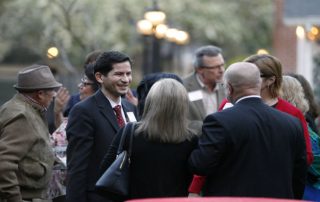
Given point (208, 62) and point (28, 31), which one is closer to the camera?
point (208, 62)

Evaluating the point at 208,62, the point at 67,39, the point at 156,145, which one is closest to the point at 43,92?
the point at 156,145

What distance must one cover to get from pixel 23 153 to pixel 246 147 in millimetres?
1854

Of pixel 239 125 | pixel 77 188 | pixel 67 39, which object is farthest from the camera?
pixel 67 39

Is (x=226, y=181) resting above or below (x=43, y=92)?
below

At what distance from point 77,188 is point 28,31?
29.1 m

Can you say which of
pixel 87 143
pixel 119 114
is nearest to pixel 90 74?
pixel 119 114

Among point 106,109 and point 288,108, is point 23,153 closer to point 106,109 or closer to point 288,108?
point 106,109

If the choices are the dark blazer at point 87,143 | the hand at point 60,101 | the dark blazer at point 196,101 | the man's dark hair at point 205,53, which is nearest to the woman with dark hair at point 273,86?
the dark blazer at point 87,143

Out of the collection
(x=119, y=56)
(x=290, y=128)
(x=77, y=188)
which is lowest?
(x=77, y=188)

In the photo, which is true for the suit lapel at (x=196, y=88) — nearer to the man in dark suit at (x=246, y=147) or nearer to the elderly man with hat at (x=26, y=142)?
the elderly man with hat at (x=26, y=142)

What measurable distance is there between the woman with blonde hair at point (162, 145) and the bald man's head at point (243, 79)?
41cm

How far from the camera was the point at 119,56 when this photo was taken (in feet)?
25.5

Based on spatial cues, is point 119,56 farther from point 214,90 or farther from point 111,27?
point 111,27

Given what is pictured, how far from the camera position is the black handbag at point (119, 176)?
6.75 meters
